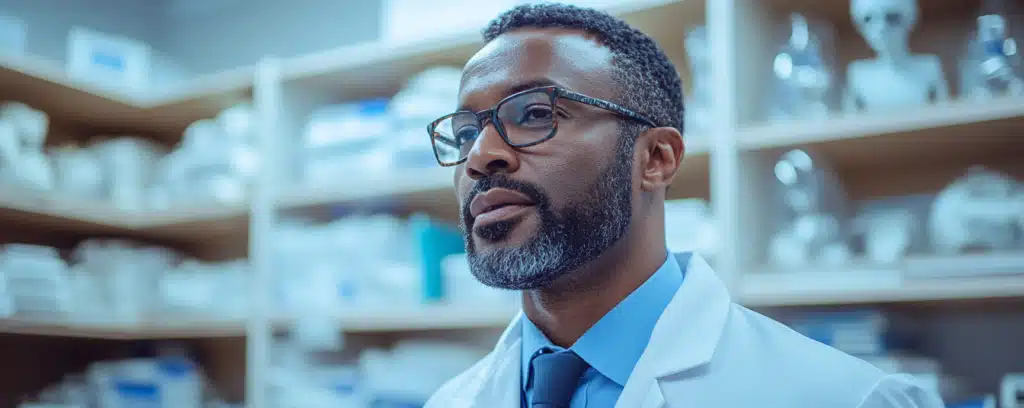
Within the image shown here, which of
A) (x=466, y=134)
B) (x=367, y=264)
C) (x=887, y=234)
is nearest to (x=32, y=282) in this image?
(x=367, y=264)

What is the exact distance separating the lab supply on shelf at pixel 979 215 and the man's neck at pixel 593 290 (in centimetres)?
79

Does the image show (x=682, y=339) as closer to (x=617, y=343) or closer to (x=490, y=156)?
(x=617, y=343)

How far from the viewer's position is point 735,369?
912 millimetres

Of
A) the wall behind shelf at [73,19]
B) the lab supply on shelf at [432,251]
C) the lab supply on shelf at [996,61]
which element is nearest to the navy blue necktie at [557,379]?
the lab supply on shelf at [996,61]

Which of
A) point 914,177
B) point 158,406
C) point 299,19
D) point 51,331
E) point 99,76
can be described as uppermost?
point 299,19

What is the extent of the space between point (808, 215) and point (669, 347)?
85cm

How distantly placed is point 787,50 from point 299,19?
5.40 feet

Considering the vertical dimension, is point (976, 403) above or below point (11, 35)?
below

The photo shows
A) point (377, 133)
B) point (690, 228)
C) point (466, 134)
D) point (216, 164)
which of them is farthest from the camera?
point (216, 164)

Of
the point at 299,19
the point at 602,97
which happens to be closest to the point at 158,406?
the point at 299,19

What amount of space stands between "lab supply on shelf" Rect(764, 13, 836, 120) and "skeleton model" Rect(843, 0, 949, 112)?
0.07 meters

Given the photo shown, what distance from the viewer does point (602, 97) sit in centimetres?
98

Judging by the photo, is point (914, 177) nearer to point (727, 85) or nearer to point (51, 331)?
point (727, 85)

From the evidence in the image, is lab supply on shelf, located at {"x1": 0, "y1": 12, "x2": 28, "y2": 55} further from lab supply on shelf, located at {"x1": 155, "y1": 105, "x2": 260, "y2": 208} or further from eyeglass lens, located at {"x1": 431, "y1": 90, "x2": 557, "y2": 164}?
eyeglass lens, located at {"x1": 431, "y1": 90, "x2": 557, "y2": 164}
